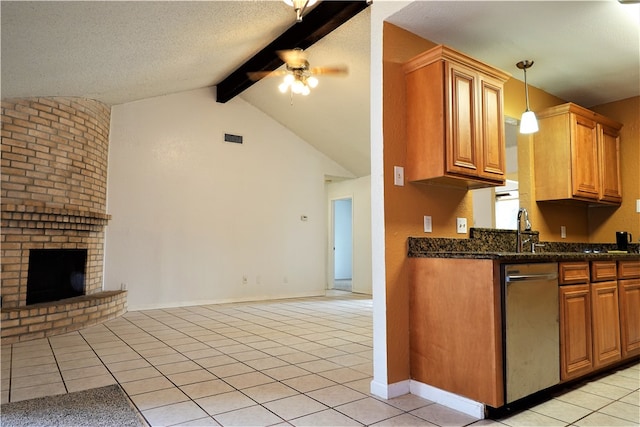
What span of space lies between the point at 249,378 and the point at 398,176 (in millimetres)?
1718

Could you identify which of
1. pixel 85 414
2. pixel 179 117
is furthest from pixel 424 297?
pixel 179 117

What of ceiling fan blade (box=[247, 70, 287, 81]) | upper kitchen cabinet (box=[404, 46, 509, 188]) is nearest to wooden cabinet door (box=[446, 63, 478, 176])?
upper kitchen cabinet (box=[404, 46, 509, 188])

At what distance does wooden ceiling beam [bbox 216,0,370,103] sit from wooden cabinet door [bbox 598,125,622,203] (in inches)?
106

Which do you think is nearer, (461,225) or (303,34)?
(461,225)

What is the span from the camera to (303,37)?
4547 mm

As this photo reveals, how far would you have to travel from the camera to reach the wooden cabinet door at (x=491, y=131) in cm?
274

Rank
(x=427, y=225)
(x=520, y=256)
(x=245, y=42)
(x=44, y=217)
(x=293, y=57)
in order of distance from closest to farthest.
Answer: (x=520, y=256) → (x=427, y=225) → (x=44, y=217) → (x=245, y=42) → (x=293, y=57)

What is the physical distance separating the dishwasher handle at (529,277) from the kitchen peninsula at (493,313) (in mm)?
42

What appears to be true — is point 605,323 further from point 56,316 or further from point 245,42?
point 56,316

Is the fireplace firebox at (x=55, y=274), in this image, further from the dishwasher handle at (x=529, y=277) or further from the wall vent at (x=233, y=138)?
the dishwasher handle at (x=529, y=277)

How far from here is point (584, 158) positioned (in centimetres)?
371

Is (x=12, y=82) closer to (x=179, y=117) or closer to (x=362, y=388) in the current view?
(x=179, y=117)

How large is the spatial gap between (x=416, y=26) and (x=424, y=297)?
→ 1804 mm

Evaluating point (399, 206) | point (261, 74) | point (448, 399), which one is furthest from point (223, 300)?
point (448, 399)
